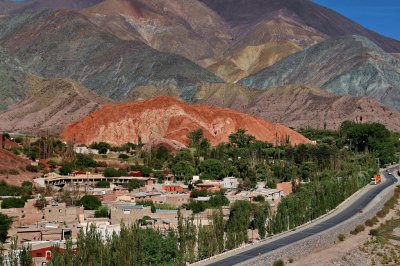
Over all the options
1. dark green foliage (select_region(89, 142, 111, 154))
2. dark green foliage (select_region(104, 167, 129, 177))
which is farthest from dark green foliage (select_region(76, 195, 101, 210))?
dark green foliage (select_region(89, 142, 111, 154))

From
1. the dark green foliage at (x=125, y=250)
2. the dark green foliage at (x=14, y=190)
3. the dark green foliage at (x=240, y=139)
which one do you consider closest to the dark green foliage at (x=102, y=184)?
the dark green foliage at (x=14, y=190)

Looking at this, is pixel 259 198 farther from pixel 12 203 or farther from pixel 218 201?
pixel 12 203

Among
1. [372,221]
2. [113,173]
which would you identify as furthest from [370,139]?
[372,221]

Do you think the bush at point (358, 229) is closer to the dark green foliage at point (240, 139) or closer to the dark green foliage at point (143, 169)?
the dark green foliage at point (143, 169)

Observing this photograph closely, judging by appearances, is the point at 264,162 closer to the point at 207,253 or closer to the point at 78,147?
the point at 78,147

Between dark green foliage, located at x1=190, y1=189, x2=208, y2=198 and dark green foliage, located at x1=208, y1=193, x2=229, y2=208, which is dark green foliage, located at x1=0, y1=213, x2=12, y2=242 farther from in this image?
dark green foliage, located at x1=190, y1=189, x2=208, y2=198

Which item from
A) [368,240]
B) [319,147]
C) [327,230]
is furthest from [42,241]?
[319,147]
